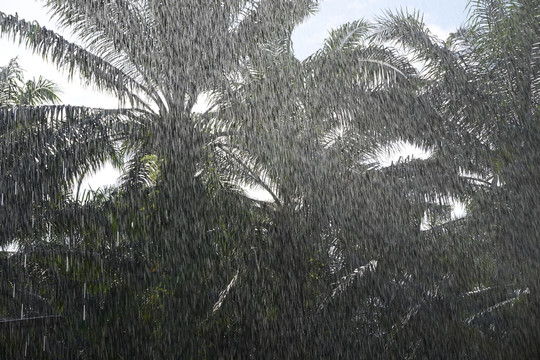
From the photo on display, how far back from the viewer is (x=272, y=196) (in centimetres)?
923

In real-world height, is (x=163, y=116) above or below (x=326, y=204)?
above

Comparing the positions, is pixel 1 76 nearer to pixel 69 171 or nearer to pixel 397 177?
pixel 69 171

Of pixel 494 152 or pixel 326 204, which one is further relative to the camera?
pixel 326 204

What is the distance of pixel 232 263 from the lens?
866cm

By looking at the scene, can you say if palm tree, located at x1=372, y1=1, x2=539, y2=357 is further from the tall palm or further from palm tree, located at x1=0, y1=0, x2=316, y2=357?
palm tree, located at x1=0, y1=0, x2=316, y2=357

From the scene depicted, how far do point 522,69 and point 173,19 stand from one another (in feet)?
17.8

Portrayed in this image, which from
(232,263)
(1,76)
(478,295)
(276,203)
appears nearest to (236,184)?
(276,203)

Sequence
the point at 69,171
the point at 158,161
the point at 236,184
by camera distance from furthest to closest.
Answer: the point at 236,184, the point at 158,161, the point at 69,171

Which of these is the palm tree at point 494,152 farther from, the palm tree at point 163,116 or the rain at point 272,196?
the palm tree at point 163,116

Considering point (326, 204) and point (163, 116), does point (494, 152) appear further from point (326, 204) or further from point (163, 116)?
point (163, 116)

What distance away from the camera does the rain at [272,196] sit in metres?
7.89

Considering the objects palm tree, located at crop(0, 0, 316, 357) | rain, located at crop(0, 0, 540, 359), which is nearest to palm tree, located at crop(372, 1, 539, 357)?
rain, located at crop(0, 0, 540, 359)

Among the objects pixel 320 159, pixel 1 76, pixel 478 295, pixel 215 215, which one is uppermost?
pixel 1 76

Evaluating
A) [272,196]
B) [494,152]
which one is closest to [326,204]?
[272,196]
